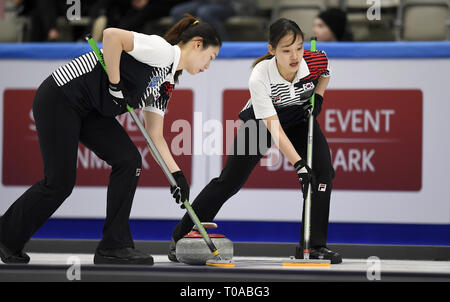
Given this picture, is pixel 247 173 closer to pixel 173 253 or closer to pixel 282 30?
pixel 173 253

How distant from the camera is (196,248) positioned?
3.96 metres

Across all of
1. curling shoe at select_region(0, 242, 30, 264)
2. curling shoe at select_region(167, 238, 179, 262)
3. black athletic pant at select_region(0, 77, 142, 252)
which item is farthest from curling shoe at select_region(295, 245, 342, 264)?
curling shoe at select_region(0, 242, 30, 264)

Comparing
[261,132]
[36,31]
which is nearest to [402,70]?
[261,132]

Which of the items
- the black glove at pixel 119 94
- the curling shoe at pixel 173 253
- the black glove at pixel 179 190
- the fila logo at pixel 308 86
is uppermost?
the fila logo at pixel 308 86

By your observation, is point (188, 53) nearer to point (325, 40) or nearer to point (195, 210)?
point (195, 210)

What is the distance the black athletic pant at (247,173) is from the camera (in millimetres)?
4199

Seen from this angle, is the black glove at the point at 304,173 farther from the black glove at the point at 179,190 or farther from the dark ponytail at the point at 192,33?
the dark ponytail at the point at 192,33

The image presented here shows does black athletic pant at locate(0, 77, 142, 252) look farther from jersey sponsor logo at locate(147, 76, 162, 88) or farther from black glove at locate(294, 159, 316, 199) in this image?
black glove at locate(294, 159, 316, 199)

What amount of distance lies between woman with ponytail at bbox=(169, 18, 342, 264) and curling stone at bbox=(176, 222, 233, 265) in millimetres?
191

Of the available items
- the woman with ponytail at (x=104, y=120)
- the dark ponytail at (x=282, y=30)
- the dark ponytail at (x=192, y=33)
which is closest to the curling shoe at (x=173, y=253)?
the woman with ponytail at (x=104, y=120)

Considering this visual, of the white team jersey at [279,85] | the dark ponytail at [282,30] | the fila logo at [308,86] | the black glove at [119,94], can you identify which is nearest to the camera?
the black glove at [119,94]

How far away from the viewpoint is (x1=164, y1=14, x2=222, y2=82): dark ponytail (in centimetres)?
376

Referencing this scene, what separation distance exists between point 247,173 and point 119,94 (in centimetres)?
96

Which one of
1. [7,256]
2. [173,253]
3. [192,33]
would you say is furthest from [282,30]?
[7,256]
